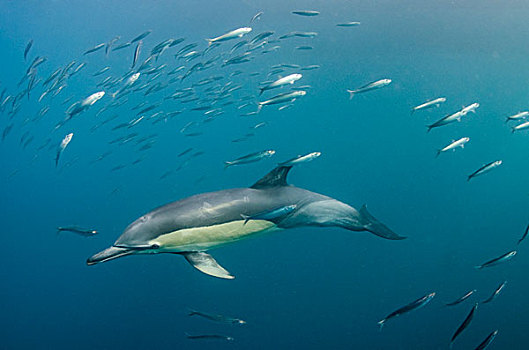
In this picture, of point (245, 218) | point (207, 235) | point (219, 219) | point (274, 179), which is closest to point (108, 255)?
point (207, 235)

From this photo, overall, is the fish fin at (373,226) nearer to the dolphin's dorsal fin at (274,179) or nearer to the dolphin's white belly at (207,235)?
the dolphin's dorsal fin at (274,179)

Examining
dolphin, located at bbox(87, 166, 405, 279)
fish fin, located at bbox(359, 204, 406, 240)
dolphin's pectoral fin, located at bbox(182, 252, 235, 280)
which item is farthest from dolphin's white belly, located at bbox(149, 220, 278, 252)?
fish fin, located at bbox(359, 204, 406, 240)

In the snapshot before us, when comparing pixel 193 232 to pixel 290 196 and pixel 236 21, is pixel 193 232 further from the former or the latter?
pixel 236 21

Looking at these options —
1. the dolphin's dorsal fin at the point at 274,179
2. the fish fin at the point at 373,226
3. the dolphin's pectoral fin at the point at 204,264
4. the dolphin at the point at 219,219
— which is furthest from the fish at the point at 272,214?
the fish fin at the point at 373,226

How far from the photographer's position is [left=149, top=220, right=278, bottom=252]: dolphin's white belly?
277cm

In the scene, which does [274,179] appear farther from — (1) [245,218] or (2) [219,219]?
(2) [219,219]

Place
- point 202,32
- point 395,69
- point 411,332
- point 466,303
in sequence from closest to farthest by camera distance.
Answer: point 411,332 < point 466,303 < point 202,32 < point 395,69

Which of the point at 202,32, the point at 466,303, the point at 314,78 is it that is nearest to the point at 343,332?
the point at 466,303

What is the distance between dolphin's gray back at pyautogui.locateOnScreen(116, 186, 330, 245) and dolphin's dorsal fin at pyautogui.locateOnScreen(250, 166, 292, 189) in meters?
0.12

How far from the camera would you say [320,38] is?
34.9 m

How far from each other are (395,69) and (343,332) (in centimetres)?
3644

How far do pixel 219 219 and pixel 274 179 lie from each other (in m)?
0.76

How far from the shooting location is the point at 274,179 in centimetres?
334

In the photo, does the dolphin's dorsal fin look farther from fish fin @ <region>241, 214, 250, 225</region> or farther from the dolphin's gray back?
fish fin @ <region>241, 214, 250, 225</region>
